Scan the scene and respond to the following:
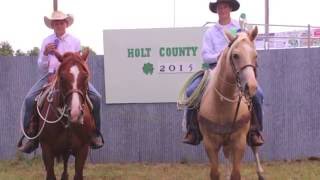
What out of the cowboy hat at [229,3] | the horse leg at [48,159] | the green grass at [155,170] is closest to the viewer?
the horse leg at [48,159]

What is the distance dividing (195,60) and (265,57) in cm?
135

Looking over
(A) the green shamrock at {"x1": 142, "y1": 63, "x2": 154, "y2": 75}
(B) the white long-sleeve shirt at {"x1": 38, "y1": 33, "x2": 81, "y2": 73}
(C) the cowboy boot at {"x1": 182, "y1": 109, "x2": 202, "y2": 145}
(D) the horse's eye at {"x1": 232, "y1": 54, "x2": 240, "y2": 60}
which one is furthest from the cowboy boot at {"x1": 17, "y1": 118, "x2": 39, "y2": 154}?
(A) the green shamrock at {"x1": 142, "y1": 63, "x2": 154, "y2": 75}

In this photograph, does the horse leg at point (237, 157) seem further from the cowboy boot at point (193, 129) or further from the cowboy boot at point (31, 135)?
the cowboy boot at point (31, 135)

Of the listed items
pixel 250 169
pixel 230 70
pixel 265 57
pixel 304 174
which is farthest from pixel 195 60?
pixel 230 70

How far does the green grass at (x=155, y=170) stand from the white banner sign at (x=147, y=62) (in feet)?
4.35

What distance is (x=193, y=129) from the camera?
8148mm

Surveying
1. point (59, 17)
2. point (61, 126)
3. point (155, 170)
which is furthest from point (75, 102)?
point (155, 170)

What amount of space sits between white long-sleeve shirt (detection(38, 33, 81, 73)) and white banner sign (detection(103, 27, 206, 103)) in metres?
4.10

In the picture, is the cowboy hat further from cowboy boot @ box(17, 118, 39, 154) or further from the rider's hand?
cowboy boot @ box(17, 118, 39, 154)

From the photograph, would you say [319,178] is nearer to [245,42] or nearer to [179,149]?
[179,149]

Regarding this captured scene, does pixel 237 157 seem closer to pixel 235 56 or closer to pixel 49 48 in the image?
pixel 235 56

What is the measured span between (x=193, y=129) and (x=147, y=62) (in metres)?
4.65

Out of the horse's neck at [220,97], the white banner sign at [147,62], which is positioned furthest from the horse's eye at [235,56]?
the white banner sign at [147,62]

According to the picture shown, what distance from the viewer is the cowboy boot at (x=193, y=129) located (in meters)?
8.13
